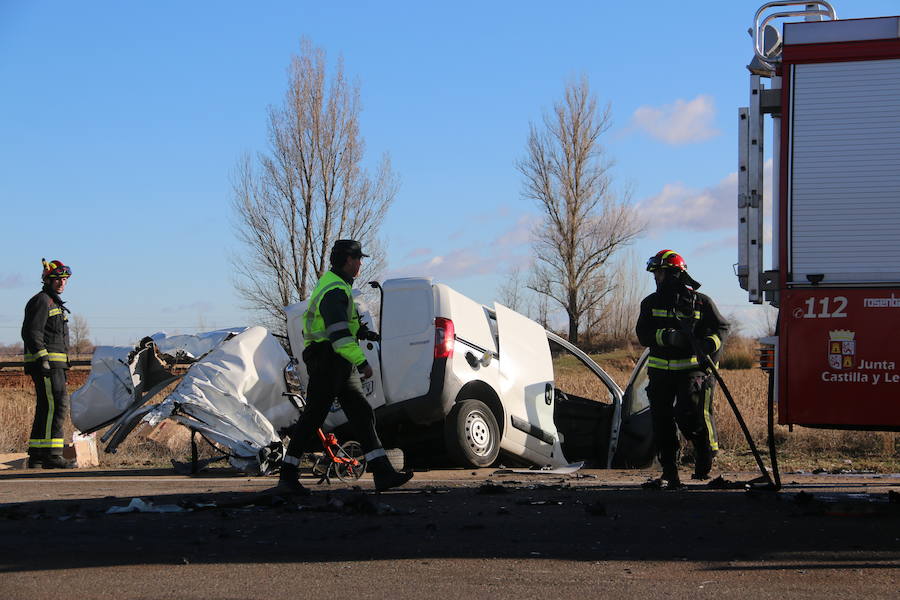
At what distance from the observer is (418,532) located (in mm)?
5895

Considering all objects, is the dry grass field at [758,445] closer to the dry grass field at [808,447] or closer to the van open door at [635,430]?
the dry grass field at [808,447]

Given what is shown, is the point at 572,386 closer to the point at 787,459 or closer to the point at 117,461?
the point at 787,459

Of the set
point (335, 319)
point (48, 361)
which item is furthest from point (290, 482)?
point (48, 361)

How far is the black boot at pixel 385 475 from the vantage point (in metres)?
7.68

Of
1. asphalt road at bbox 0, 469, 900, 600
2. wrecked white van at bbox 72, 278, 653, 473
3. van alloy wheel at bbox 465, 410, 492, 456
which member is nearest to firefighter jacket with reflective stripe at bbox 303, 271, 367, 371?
asphalt road at bbox 0, 469, 900, 600

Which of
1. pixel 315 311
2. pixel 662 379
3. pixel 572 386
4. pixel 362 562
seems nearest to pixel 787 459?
pixel 662 379

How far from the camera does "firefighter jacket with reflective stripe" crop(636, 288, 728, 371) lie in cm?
858

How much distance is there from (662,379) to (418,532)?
3.41 metres

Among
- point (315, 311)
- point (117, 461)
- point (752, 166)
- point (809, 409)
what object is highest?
point (752, 166)

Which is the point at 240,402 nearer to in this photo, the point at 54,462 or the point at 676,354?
the point at 54,462

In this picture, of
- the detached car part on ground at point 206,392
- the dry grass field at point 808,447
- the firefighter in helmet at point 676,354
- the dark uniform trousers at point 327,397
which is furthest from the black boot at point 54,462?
the dry grass field at point 808,447

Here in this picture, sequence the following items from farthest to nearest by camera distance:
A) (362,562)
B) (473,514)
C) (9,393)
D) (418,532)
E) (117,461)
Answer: (9,393) → (117,461) → (473,514) → (418,532) → (362,562)

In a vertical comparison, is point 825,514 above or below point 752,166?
below

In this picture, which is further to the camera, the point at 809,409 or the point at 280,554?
the point at 809,409
